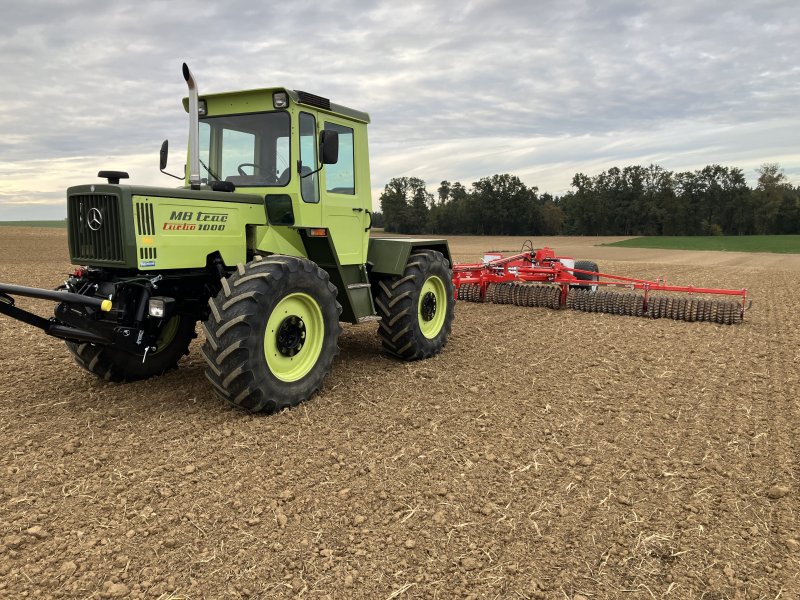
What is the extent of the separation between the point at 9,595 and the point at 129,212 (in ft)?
9.11

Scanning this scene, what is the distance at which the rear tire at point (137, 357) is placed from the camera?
566cm

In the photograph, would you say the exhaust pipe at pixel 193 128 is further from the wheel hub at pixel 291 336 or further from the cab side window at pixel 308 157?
the wheel hub at pixel 291 336

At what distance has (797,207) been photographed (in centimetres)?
7662

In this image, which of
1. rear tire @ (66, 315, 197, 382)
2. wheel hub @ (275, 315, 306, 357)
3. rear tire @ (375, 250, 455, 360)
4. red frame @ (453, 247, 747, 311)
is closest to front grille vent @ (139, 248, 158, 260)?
wheel hub @ (275, 315, 306, 357)

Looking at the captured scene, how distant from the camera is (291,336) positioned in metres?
5.20

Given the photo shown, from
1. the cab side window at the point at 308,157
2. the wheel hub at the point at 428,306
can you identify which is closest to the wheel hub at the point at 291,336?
the cab side window at the point at 308,157

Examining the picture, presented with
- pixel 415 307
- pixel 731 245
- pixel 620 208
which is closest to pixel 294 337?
pixel 415 307

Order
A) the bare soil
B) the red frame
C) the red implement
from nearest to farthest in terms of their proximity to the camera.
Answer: the bare soil → the red implement → the red frame

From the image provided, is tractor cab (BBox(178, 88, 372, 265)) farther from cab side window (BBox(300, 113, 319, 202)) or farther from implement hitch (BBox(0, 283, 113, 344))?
implement hitch (BBox(0, 283, 113, 344))

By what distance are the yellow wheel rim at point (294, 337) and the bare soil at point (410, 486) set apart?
38 centimetres

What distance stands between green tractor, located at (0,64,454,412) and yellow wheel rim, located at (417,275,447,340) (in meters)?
0.07

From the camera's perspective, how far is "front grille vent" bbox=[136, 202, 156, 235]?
4660 millimetres

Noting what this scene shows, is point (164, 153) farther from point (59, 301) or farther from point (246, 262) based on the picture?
point (59, 301)

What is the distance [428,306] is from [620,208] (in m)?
82.7
